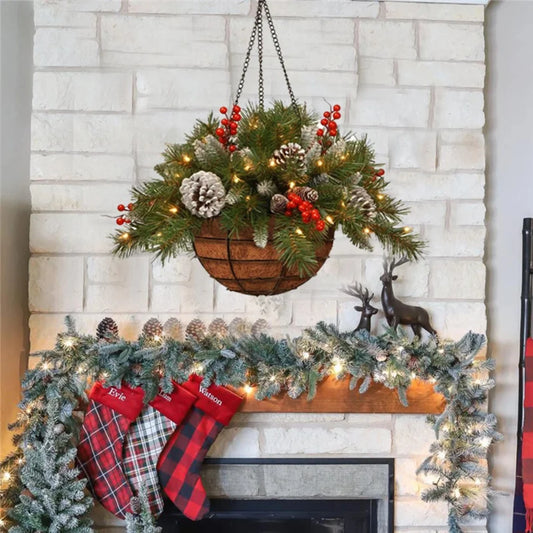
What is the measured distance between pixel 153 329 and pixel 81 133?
672 mm

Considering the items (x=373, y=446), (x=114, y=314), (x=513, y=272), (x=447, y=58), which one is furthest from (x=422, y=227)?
(x=114, y=314)

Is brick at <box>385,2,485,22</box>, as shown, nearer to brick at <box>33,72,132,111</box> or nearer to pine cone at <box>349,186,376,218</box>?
brick at <box>33,72,132,111</box>

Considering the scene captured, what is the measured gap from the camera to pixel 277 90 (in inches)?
87.1

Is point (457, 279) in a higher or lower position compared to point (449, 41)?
lower

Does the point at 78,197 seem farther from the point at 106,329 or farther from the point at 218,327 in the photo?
the point at 218,327

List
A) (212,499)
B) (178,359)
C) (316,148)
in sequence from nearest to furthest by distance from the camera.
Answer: (316,148) → (178,359) → (212,499)

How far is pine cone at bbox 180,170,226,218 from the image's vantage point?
105cm

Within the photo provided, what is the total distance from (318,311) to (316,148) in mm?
1150

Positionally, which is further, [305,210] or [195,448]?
[195,448]

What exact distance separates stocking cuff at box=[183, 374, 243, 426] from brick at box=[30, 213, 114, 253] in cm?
56

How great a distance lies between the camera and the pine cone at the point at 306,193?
1.06 metres

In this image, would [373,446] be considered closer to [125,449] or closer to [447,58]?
[125,449]

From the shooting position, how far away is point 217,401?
2.05m

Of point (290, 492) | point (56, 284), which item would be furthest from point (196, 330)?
point (290, 492)
